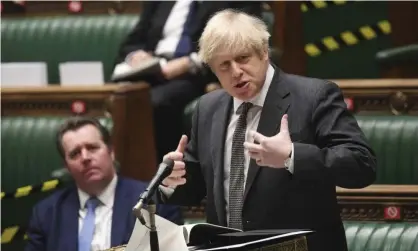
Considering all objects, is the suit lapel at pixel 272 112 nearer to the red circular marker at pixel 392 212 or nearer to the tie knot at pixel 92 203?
the red circular marker at pixel 392 212

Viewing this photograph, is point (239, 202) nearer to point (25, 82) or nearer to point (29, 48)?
point (25, 82)

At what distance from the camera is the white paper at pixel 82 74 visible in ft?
7.84

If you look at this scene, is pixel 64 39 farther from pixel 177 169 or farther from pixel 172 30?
pixel 177 169

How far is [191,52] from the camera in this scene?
234 cm

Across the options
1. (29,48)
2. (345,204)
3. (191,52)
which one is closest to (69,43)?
(29,48)

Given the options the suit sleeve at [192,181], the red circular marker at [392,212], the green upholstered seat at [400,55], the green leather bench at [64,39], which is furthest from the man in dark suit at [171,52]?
the suit sleeve at [192,181]

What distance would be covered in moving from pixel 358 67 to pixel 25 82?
0.86 metres

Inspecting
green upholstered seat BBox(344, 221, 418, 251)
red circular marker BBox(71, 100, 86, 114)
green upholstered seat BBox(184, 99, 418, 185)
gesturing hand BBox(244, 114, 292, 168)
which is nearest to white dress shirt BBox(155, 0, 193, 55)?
red circular marker BBox(71, 100, 86, 114)

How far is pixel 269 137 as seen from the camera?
1.15 meters

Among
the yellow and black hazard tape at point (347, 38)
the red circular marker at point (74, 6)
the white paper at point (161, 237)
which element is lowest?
the white paper at point (161, 237)

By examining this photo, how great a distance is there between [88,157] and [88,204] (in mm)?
96

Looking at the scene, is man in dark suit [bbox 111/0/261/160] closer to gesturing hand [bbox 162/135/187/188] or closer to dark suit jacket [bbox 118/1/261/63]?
dark suit jacket [bbox 118/1/261/63]


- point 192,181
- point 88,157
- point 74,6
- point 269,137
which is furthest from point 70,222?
point 74,6

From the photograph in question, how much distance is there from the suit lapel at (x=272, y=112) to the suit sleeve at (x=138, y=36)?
1.21 metres
